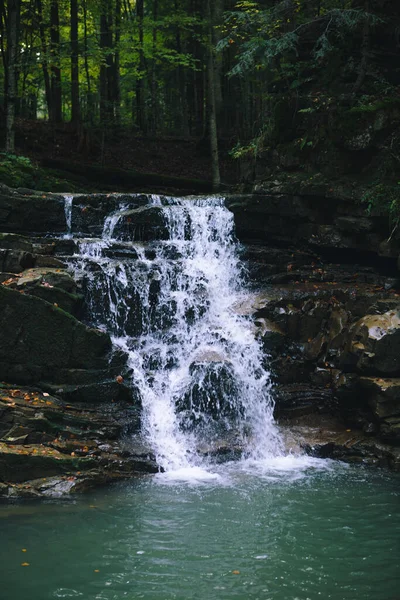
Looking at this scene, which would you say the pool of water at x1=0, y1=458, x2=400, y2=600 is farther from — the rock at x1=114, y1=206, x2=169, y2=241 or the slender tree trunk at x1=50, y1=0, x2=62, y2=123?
the slender tree trunk at x1=50, y1=0, x2=62, y2=123

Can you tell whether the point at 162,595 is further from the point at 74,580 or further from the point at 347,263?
the point at 347,263

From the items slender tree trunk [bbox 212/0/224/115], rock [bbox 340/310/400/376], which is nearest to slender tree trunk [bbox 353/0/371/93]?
rock [bbox 340/310/400/376]

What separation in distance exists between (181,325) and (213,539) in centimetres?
529

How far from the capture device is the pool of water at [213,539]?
206 inches

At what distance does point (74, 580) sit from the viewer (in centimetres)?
531

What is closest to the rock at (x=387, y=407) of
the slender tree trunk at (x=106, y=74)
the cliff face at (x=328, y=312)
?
the cliff face at (x=328, y=312)

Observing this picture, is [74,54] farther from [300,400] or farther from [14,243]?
[300,400]

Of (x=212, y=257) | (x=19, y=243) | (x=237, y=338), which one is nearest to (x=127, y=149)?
(x=212, y=257)

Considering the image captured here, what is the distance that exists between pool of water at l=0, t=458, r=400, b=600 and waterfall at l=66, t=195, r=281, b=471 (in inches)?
45.9

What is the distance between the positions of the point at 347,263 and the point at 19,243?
721 centimetres

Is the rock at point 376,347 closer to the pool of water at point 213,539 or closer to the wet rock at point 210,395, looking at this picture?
the pool of water at point 213,539

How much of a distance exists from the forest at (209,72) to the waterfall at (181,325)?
3.35 meters

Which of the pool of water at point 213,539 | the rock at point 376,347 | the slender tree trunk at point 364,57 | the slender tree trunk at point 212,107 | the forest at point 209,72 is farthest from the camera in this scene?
the slender tree trunk at point 212,107

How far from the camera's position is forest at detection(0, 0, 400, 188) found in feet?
43.1
